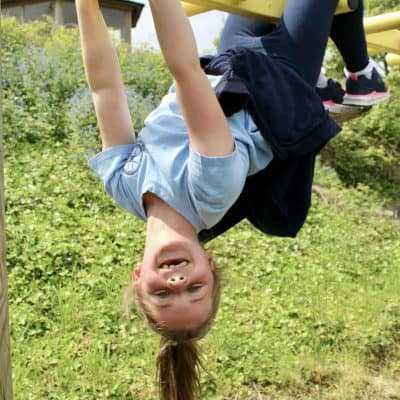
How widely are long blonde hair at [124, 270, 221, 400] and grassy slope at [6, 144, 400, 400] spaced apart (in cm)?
123

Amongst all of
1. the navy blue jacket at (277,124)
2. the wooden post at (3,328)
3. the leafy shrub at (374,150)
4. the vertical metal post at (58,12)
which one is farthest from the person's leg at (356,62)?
the vertical metal post at (58,12)

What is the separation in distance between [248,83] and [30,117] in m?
5.62

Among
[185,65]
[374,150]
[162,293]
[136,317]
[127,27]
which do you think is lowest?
[374,150]

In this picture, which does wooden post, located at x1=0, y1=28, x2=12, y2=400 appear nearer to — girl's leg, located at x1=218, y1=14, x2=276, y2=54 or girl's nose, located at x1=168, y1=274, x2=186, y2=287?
girl's nose, located at x1=168, y1=274, x2=186, y2=287

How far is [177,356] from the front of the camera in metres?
2.33

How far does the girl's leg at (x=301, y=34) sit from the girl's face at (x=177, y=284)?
68cm

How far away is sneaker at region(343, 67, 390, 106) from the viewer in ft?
8.45

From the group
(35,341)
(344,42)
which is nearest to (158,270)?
(344,42)

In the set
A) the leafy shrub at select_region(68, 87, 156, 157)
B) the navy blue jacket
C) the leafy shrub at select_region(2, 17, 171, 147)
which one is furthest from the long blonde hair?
the leafy shrub at select_region(2, 17, 171, 147)

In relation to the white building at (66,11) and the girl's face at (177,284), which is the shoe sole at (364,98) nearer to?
the girl's face at (177,284)

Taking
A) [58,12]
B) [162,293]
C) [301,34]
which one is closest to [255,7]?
[301,34]

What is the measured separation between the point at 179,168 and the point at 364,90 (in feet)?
3.50

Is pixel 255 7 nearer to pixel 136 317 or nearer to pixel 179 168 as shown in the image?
pixel 179 168

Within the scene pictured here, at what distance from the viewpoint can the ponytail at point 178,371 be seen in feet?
7.59
